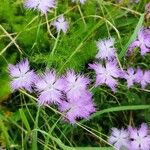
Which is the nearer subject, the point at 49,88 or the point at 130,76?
the point at 49,88

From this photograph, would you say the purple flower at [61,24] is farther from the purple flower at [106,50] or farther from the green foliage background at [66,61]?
the purple flower at [106,50]

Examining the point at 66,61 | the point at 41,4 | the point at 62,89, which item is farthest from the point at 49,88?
the point at 41,4

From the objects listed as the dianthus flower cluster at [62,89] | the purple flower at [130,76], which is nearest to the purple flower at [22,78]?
the dianthus flower cluster at [62,89]

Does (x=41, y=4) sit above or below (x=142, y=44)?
above

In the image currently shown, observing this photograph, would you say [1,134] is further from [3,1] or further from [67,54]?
[3,1]

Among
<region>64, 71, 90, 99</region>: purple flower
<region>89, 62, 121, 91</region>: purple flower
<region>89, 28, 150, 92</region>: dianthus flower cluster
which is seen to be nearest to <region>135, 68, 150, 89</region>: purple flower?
<region>89, 28, 150, 92</region>: dianthus flower cluster

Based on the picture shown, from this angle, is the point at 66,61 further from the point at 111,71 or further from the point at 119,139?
the point at 119,139

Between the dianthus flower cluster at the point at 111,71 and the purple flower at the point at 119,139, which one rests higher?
the dianthus flower cluster at the point at 111,71
